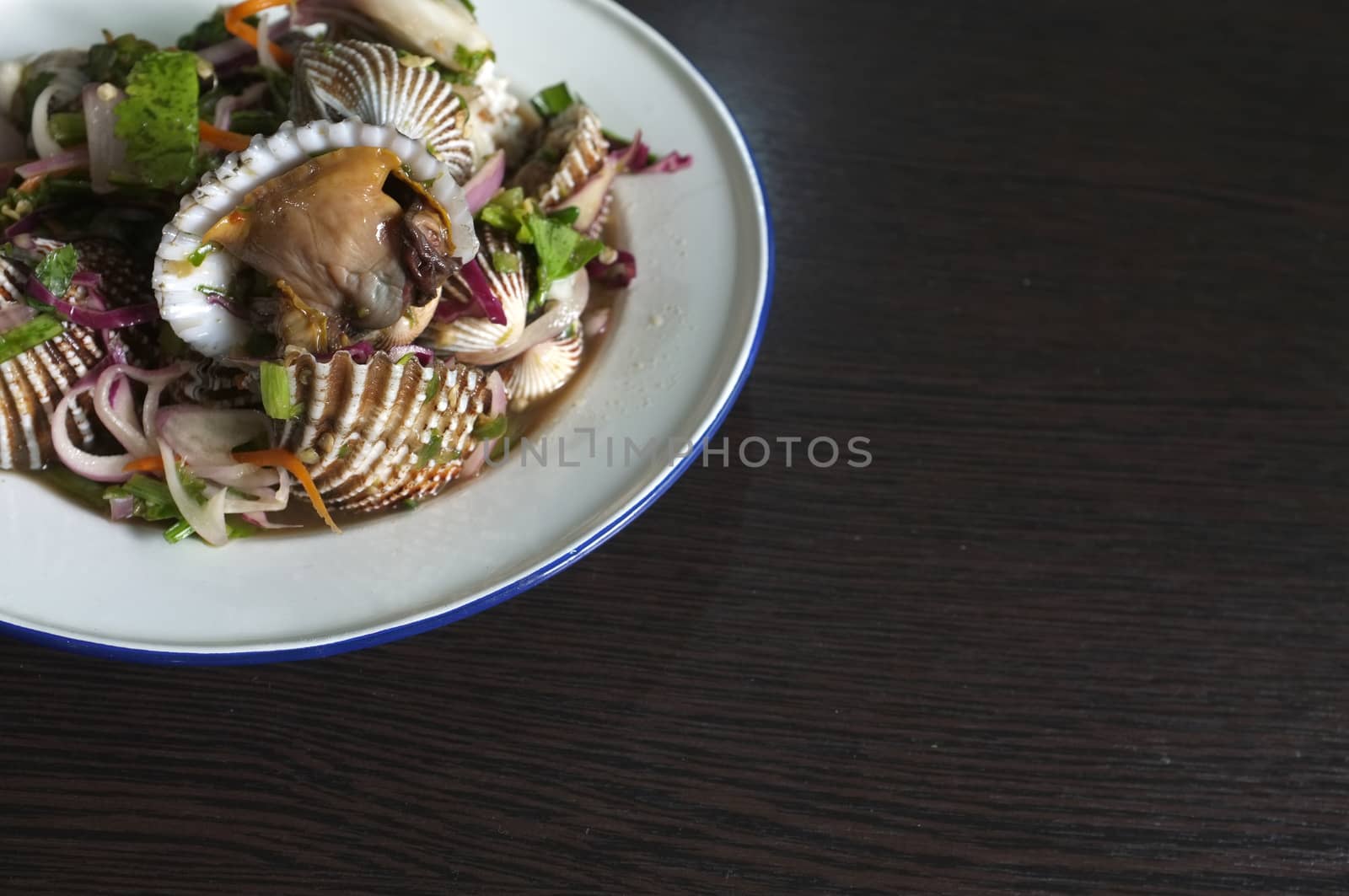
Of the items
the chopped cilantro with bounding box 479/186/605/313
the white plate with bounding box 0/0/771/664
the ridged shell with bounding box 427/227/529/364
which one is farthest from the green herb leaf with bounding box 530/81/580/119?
the ridged shell with bounding box 427/227/529/364

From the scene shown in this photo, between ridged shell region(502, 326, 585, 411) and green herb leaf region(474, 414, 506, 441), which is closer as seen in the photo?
green herb leaf region(474, 414, 506, 441)

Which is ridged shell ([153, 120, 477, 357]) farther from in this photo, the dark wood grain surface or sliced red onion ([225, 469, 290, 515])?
the dark wood grain surface

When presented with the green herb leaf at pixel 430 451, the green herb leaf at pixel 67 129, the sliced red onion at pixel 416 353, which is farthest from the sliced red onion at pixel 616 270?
the green herb leaf at pixel 67 129

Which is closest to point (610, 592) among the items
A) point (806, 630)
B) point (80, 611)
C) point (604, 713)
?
point (604, 713)

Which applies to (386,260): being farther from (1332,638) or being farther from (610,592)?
(1332,638)

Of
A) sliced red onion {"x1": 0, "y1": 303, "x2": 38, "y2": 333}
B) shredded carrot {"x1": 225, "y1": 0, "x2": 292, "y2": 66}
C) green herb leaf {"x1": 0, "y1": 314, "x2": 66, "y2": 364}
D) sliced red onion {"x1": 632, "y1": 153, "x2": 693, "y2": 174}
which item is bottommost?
sliced red onion {"x1": 632, "y1": 153, "x2": 693, "y2": 174}

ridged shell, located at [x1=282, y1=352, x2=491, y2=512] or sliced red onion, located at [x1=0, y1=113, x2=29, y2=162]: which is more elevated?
sliced red onion, located at [x1=0, y1=113, x2=29, y2=162]

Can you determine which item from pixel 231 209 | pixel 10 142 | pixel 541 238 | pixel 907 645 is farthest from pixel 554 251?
pixel 10 142

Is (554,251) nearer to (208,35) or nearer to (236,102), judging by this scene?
(236,102)

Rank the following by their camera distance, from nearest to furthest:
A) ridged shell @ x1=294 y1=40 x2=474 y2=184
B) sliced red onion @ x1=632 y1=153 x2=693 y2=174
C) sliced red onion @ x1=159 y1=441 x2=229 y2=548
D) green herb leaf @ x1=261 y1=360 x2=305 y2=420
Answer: green herb leaf @ x1=261 y1=360 x2=305 y2=420 → sliced red onion @ x1=159 y1=441 x2=229 y2=548 → ridged shell @ x1=294 y1=40 x2=474 y2=184 → sliced red onion @ x1=632 y1=153 x2=693 y2=174
